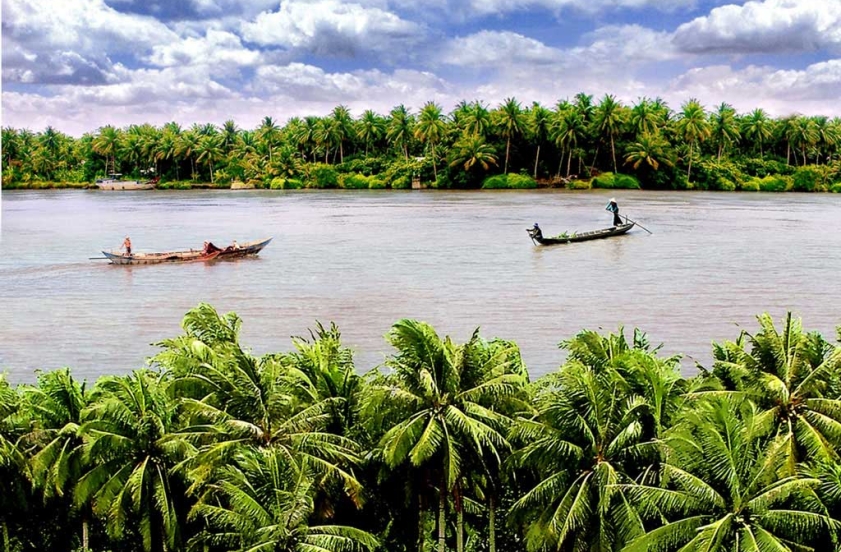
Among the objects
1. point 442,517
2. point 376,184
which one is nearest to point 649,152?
point 376,184

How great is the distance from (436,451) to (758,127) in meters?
81.3

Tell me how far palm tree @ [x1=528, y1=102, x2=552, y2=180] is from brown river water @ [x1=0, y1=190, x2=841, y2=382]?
68.1 feet

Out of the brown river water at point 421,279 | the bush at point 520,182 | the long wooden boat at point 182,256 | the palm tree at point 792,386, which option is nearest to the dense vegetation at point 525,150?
the bush at point 520,182

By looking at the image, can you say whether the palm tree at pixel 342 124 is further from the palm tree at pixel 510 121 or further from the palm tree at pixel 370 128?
the palm tree at pixel 510 121

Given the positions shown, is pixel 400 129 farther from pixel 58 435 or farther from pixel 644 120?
pixel 58 435

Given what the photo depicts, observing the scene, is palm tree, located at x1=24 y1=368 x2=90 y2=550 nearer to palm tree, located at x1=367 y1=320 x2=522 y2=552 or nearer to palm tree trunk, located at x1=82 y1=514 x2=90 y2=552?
palm tree trunk, located at x1=82 y1=514 x2=90 y2=552

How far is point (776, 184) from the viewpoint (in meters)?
84.4

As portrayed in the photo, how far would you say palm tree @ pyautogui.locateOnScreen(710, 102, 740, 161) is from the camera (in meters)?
86.0

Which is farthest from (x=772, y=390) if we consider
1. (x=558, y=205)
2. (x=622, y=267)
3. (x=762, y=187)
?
(x=762, y=187)

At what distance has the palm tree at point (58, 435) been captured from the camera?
15711 mm

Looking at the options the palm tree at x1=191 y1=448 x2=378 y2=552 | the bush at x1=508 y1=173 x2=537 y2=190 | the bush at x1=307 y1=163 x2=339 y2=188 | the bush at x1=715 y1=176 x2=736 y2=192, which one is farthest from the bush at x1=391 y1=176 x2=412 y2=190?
the palm tree at x1=191 y1=448 x2=378 y2=552

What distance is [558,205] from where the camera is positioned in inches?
2689

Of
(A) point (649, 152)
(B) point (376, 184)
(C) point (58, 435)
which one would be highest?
(A) point (649, 152)

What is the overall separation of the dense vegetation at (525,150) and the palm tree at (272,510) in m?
70.7
